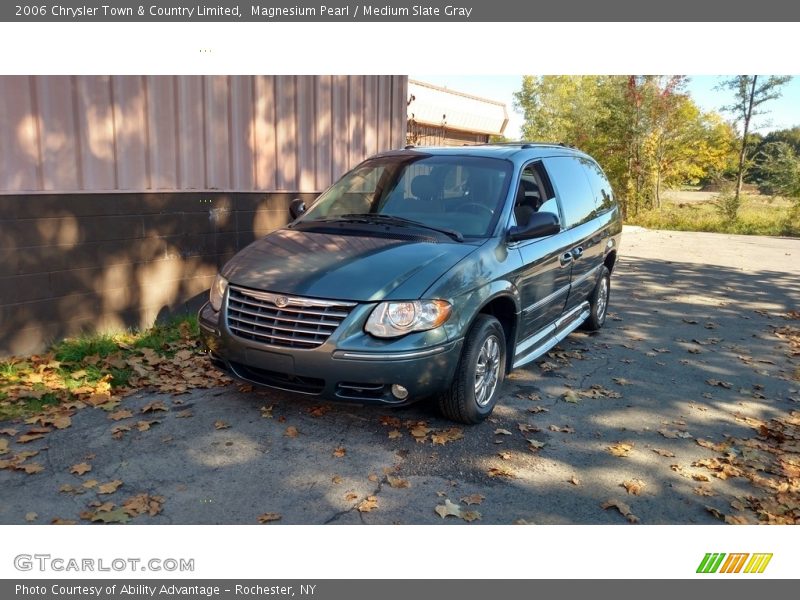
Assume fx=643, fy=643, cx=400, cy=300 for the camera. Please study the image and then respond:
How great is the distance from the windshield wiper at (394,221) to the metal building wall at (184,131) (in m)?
2.53

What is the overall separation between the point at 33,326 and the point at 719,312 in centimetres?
818

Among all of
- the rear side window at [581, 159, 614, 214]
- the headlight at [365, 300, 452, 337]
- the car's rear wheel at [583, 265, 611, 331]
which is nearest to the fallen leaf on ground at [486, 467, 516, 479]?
the headlight at [365, 300, 452, 337]

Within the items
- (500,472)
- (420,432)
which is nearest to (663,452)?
(500,472)

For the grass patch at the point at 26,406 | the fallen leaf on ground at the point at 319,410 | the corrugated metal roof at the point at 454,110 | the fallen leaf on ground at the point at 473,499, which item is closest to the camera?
the fallen leaf on ground at the point at 473,499

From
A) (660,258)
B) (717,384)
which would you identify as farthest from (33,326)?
(660,258)

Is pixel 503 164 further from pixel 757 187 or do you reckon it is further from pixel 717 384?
pixel 757 187

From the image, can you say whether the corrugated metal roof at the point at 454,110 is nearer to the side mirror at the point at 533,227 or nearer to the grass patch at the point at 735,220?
the grass patch at the point at 735,220

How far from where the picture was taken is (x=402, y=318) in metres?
4.04

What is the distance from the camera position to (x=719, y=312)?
8.77m

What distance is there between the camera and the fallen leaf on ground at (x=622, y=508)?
137 inches

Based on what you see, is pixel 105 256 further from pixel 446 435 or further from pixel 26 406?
pixel 446 435

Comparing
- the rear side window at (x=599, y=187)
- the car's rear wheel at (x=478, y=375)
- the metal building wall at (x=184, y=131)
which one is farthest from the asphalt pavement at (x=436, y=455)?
the metal building wall at (x=184, y=131)

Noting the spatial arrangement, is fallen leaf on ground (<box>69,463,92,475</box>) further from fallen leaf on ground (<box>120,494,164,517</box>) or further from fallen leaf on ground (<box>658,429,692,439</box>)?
fallen leaf on ground (<box>658,429,692,439</box>)

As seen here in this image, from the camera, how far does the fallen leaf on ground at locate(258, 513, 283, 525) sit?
3.36m
